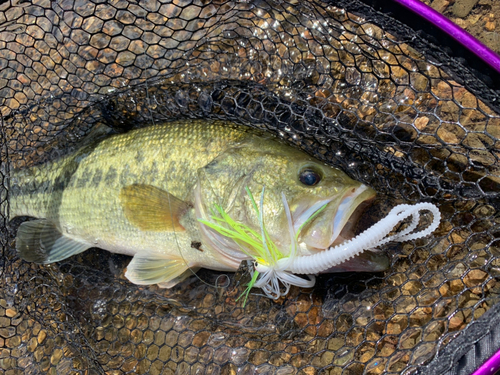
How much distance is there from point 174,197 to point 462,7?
8.35 ft

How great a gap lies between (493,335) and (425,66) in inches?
70.5

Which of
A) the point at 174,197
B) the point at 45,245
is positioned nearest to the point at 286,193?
the point at 174,197

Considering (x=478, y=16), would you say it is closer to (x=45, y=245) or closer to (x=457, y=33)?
(x=457, y=33)

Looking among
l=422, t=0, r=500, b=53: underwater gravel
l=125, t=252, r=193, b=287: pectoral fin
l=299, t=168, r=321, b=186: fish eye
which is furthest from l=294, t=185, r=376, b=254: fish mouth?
l=422, t=0, r=500, b=53: underwater gravel

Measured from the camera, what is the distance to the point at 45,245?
107 inches

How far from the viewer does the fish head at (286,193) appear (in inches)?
75.2

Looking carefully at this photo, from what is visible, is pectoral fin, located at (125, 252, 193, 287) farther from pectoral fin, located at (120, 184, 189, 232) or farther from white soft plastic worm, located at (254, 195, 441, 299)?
white soft plastic worm, located at (254, 195, 441, 299)

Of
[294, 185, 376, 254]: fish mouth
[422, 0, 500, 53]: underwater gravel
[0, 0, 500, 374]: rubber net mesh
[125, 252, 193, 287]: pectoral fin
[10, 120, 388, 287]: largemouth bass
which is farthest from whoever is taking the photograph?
[422, 0, 500, 53]: underwater gravel

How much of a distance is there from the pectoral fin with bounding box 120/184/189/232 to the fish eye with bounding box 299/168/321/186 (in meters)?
0.74

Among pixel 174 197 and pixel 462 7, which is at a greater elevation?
pixel 462 7

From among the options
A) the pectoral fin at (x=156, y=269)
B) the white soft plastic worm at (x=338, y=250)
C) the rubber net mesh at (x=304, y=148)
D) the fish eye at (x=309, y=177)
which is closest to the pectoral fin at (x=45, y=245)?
the rubber net mesh at (x=304, y=148)

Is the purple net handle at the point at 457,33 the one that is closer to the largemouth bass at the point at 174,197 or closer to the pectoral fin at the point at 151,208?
the largemouth bass at the point at 174,197

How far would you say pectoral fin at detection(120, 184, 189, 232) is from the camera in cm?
228

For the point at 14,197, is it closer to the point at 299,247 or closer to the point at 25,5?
the point at 25,5
